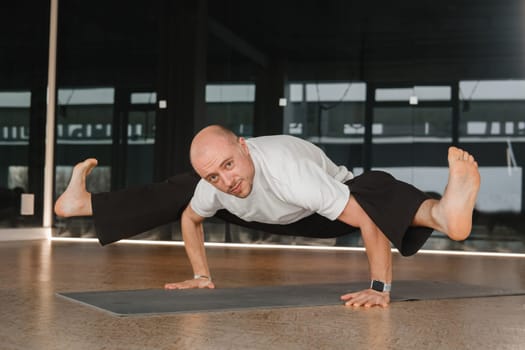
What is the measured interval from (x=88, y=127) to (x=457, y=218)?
16.3ft

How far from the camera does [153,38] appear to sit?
668 centimetres

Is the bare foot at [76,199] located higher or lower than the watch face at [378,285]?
higher

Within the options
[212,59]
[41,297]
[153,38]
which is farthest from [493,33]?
[41,297]

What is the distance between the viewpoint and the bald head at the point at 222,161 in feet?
7.75

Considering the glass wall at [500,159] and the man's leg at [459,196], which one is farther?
the glass wall at [500,159]

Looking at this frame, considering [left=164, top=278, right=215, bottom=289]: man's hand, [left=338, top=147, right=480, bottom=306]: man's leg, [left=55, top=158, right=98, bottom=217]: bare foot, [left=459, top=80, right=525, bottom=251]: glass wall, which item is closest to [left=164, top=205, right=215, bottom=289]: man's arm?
[left=164, top=278, right=215, bottom=289]: man's hand

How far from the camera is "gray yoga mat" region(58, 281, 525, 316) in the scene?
2350mm

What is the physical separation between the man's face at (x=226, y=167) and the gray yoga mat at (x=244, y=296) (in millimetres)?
355

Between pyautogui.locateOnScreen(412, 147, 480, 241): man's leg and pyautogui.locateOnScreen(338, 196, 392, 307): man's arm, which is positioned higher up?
pyautogui.locateOnScreen(412, 147, 480, 241): man's leg

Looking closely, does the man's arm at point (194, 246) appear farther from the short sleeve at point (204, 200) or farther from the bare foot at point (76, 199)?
the bare foot at point (76, 199)

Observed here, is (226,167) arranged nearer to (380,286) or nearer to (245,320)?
(245,320)

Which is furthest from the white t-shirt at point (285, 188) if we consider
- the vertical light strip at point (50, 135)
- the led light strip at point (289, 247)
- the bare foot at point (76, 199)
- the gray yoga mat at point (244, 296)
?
the vertical light strip at point (50, 135)

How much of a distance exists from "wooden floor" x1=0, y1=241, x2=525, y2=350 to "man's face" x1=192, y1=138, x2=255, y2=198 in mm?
375

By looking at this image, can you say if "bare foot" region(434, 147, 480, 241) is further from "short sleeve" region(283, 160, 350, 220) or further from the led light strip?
the led light strip
